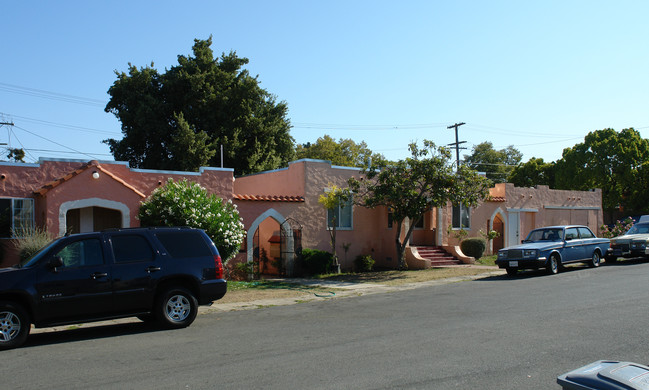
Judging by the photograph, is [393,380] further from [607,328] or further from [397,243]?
[397,243]

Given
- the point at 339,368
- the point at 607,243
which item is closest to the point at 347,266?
the point at 607,243

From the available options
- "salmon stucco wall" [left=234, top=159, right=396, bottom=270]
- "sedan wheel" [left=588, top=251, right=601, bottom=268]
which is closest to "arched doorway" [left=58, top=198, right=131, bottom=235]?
"salmon stucco wall" [left=234, top=159, right=396, bottom=270]

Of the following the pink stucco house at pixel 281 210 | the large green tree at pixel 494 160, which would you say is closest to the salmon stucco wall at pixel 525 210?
the pink stucco house at pixel 281 210

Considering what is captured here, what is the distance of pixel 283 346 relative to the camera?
8227 mm

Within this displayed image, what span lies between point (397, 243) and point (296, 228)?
408cm

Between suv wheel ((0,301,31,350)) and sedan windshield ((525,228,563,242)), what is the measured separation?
1658cm

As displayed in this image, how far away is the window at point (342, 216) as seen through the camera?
22.0 m

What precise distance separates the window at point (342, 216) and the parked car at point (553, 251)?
6.31 m

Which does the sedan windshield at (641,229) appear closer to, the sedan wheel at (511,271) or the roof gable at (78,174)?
the sedan wheel at (511,271)

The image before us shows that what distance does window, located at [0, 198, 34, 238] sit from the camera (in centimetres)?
1558

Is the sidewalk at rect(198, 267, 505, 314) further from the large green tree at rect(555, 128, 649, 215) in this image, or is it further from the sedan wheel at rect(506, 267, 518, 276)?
the large green tree at rect(555, 128, 649, 215)

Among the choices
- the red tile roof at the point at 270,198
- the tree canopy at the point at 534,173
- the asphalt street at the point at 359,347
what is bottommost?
the asphalt street at the point at 359,347

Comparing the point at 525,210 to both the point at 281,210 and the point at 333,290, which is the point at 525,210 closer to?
the point at 281,210

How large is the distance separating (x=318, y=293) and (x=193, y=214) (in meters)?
4.25
